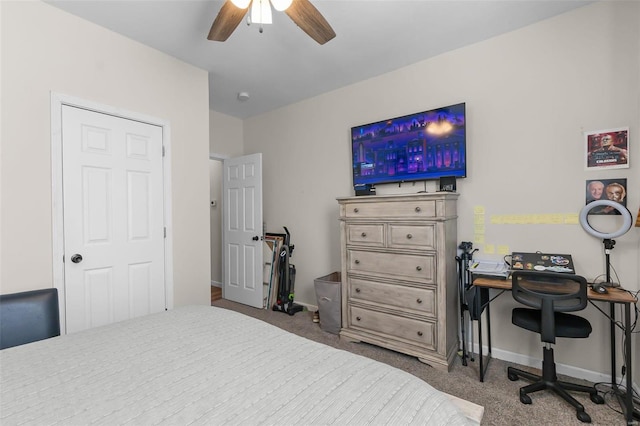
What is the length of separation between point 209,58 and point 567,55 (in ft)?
10.2

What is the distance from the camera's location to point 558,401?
6.32 ft

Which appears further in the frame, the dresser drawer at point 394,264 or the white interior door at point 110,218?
the dresser drawer at point 394,264

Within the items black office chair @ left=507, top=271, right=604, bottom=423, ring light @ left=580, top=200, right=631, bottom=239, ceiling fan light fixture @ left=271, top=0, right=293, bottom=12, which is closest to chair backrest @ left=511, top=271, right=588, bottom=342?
black office chair @ left=507, top=271, right=604, bottom=423

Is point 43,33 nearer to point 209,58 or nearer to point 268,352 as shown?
point 209,58

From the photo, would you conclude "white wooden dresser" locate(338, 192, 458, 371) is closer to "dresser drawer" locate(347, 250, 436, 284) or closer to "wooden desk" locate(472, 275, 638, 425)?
"dresser drawer" locate(347, 250, 436, 284)

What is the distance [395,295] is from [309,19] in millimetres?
2260

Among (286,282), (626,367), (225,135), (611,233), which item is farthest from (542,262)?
(225,135)

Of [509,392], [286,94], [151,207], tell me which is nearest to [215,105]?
[286,94]

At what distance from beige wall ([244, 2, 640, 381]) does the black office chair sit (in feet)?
1.46

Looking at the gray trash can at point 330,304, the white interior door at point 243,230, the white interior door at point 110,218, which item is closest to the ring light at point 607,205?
the gray trash can at point 330,304

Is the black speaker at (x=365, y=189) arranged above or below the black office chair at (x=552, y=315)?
above

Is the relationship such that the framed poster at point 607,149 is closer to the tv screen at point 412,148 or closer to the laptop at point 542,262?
the laptop at point 542,262

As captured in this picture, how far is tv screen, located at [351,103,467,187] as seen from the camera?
2.66 m

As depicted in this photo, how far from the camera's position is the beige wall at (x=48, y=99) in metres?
1.95
